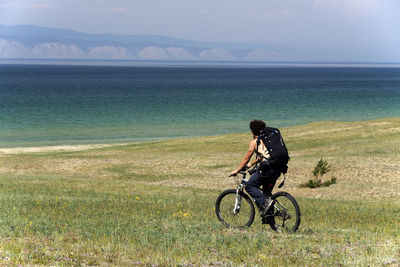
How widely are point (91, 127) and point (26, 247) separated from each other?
6398cm

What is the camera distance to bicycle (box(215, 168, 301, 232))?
1032 cm

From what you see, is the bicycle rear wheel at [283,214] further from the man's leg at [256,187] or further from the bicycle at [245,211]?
the man's leg at [256,187]

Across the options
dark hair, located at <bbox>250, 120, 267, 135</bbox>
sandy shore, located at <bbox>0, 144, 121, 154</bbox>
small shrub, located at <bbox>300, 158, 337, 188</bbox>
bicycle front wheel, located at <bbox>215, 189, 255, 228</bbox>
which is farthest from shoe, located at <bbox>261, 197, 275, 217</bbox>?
sandy shore, located at <bbox>0, 144, 121, 154</bbox>

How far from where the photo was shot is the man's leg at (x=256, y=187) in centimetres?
1023

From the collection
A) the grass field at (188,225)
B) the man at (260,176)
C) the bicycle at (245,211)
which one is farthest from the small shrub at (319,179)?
the man at (260,176)

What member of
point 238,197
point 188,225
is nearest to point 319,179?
point 238,197

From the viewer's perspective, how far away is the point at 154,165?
32.3 m

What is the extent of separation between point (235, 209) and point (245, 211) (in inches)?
8.3

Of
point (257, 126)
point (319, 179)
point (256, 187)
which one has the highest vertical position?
point (257, 126)

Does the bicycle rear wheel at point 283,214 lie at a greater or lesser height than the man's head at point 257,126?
lesser

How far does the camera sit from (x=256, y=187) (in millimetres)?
10391

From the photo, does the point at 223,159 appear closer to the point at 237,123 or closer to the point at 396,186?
the point at 396,186

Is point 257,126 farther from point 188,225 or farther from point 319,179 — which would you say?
point 319,179

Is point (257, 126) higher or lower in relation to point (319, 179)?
higher
